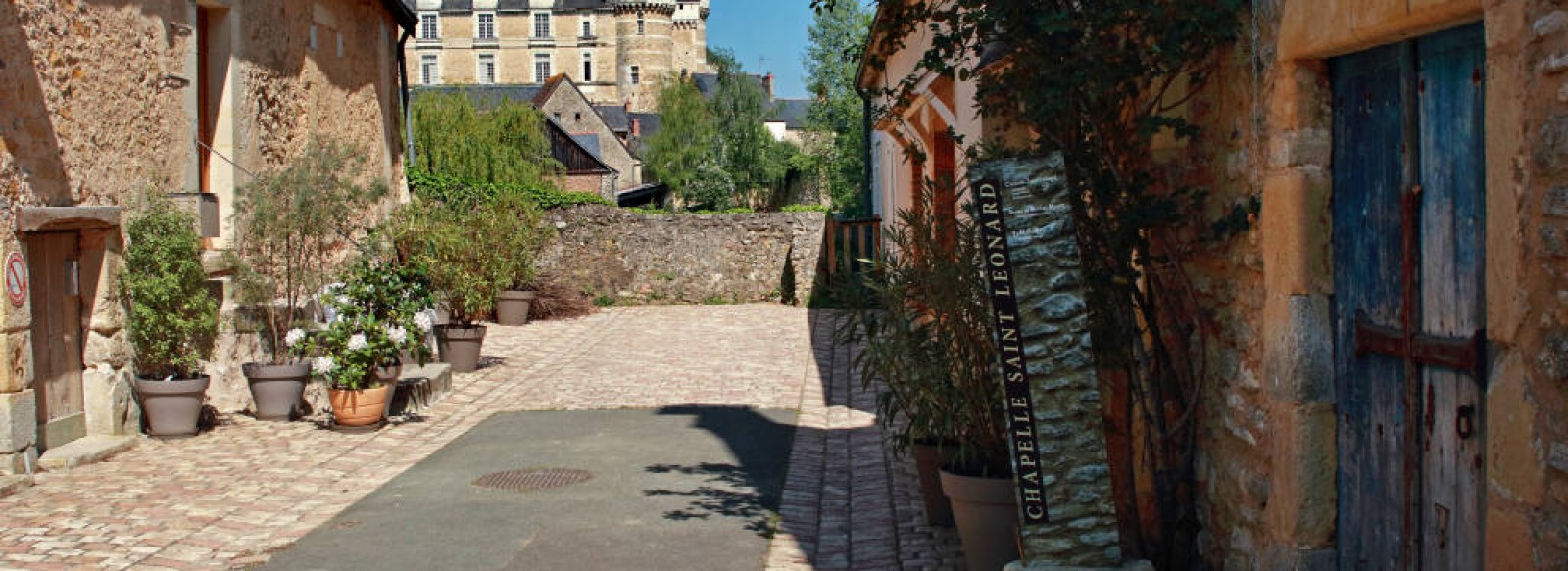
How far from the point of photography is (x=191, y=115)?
977 cm

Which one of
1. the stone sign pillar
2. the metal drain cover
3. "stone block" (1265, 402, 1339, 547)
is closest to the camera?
the stone sign pillar

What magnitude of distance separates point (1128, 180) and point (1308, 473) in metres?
1.38

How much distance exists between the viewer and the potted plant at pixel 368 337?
9.40 m

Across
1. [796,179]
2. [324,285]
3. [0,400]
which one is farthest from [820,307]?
[796,179]

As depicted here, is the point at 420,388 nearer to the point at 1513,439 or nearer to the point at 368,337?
the point at 368,337

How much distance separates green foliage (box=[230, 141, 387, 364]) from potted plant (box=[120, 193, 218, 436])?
0.53 m

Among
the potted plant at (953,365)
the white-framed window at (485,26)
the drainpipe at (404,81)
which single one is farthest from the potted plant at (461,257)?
the white-framed window at (485,26)

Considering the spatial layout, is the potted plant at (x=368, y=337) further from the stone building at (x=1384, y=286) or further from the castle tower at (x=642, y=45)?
the castle tower at (x=642, y=45)

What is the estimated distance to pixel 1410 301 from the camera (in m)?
3.79

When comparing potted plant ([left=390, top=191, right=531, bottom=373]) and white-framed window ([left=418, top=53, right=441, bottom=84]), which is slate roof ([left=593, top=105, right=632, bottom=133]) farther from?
potted plant ([left=390, top=191, right=531, bottom=373])

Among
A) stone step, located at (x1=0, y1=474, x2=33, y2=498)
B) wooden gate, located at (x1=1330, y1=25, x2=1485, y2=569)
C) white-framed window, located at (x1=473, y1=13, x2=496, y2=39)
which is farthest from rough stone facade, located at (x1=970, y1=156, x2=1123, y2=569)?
white-framed window, located at (x1=473, y1=13, x2=496, y2=39)

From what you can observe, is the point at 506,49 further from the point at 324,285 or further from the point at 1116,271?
the point at 1116,271

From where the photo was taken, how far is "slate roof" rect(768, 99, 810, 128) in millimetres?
70719

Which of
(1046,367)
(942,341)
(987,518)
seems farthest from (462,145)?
(1046,367)
